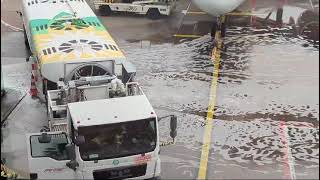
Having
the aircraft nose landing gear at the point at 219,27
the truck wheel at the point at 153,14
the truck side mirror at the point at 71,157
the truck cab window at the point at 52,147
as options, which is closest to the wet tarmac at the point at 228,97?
the aircraft nose landing gear at the point at 219,27

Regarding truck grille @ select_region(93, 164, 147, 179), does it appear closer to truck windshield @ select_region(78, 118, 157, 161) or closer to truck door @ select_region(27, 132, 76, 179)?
truck windshield @ select_region(78, 118, 157, 161)

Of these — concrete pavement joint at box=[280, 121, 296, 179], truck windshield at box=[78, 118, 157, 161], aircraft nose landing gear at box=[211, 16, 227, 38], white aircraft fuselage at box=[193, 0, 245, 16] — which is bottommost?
concrete pavement joint at box=[280, 121, 296, 179]

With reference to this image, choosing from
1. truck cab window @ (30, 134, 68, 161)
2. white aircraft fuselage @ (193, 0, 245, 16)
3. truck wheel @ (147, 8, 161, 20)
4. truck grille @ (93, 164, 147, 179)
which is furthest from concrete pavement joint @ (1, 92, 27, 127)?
truck wheel @ (147, 8, 161, 20)

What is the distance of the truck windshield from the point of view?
9.77m

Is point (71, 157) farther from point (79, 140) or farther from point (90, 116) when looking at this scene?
point (90, 116)

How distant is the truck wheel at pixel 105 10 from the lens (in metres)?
25.9

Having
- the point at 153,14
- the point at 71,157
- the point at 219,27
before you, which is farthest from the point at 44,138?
the point at 153,14

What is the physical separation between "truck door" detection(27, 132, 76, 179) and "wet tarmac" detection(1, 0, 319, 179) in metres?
1.85

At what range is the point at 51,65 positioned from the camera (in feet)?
42.4

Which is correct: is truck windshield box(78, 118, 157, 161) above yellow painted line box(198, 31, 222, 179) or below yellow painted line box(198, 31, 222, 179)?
above

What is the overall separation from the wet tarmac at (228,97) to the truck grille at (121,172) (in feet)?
6.35

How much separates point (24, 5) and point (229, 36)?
920 cm

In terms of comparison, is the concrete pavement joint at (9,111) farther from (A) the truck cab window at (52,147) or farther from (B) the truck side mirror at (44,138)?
(B) the truck side mirror at (44,138)

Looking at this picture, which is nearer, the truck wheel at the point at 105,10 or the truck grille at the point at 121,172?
the truck grille at the point at 121,172
